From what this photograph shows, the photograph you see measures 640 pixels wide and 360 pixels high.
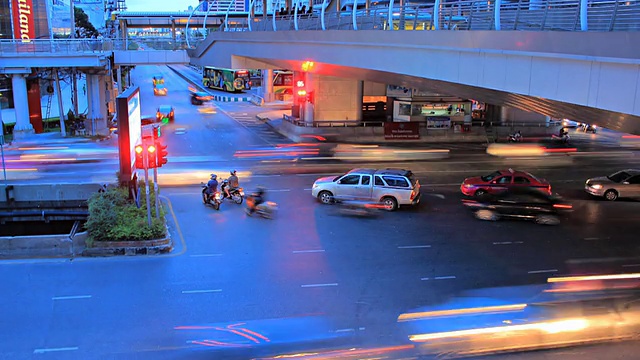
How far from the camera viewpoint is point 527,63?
13.7 meters

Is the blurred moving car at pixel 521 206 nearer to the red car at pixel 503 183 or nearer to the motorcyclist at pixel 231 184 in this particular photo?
the red car at pixel 503 183

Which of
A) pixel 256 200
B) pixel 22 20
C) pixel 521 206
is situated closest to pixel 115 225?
pixel 256 200

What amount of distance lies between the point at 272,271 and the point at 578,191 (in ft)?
50.8

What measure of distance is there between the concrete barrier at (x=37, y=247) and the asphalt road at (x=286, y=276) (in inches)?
18.9

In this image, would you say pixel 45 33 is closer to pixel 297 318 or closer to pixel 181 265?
pixel 181 265

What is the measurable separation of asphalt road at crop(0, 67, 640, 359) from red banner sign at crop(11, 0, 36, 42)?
87.0 ft

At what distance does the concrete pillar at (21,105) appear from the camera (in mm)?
36750

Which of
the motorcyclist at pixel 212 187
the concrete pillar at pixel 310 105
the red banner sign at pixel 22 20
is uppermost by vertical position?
the red banner sign at pixel 22 20

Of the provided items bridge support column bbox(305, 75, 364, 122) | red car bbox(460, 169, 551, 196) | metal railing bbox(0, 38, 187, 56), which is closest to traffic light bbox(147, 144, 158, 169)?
red car bbox(460, 169, 551, 196)

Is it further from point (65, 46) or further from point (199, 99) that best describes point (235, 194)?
point (199, 99)

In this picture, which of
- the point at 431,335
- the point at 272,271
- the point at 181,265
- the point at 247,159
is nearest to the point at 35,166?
the point at 247,159

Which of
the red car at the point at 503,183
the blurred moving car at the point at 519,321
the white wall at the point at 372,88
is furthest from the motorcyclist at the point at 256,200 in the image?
the white wall at the point at 372,88

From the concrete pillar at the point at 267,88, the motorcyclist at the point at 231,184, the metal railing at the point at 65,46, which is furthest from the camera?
the concrete pillar at the point at 267,88

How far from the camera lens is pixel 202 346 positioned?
34.7 feet
